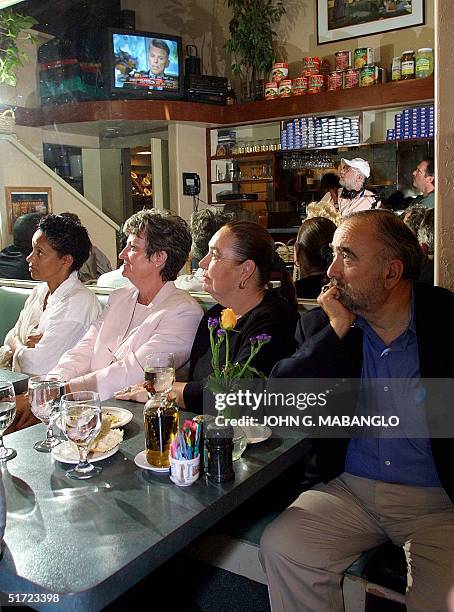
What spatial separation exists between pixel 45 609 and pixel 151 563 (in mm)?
188

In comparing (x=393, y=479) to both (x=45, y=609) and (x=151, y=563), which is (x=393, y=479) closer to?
(x=151, y=563)

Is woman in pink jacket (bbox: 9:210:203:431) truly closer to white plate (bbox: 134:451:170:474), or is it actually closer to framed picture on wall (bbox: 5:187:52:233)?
white plate (bbox: 134:451:170:474)

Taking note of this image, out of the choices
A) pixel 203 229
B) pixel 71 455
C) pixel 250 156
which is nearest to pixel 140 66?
pixel 250 156

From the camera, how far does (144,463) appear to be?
138 cm

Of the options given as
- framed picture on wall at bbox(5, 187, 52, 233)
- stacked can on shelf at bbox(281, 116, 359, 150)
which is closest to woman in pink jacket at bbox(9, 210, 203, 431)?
stacked can on shelf at bbox(281, 116, 359, 150)

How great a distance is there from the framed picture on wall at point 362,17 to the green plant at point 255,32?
0.58 m

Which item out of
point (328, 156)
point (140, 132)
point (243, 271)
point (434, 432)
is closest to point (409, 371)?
point (434, 432)

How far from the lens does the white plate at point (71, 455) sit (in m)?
1.41

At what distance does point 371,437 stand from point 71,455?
867mm

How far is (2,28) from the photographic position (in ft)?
20.7

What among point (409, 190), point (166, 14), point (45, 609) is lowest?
point (45, 609)

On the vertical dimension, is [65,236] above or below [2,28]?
below

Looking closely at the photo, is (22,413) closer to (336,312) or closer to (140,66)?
(336,312)

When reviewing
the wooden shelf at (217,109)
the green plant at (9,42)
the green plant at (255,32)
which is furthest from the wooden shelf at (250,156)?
the green plant at (9,42)
